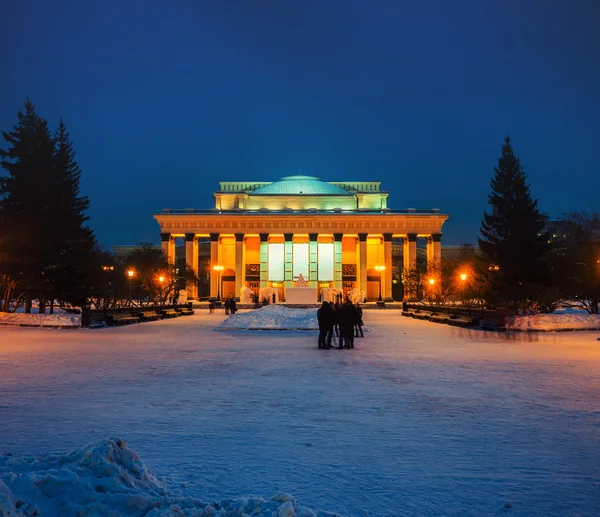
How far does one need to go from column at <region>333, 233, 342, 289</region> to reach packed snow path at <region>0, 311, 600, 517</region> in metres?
67.5

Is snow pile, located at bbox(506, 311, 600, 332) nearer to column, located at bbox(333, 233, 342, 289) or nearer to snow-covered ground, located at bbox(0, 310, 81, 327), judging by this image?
snow-covered ground, located at bbox(0, 310, 81, 327)

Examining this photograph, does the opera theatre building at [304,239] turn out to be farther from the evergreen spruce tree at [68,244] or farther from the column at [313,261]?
the evergreen spruce tree at [68,244]

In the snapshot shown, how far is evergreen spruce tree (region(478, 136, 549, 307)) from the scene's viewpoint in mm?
34719

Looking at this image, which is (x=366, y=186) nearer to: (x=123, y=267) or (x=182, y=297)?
(x=182, y=297)

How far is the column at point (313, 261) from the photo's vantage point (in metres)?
82.4

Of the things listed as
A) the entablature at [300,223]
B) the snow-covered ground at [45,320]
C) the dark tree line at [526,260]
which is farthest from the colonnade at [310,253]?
the snow-covered ground at [45,320]

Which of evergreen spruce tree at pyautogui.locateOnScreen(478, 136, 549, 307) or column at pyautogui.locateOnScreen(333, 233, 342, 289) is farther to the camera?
column at pyautogui.locateOnScreen(333, 233, 342, 289)

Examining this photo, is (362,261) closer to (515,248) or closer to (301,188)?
(301,188)

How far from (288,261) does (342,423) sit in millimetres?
75167

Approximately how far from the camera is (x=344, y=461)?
579cm

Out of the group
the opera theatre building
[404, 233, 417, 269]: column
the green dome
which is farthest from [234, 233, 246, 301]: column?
[404, 233, 417, 269]: column

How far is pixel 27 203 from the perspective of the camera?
32.0m

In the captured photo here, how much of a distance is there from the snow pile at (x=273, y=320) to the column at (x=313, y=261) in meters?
53.8

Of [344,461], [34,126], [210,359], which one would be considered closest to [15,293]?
[34,126]
